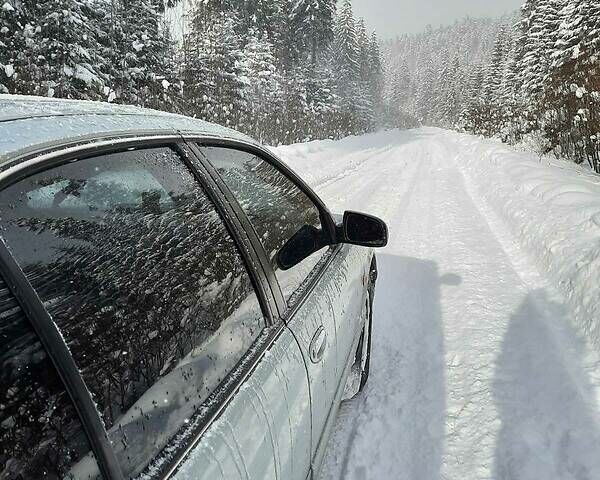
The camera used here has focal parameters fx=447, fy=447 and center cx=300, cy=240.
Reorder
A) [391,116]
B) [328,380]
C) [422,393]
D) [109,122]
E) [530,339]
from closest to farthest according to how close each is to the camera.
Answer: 1. [109,122]
2. [328,380]
3. [422,393]
4. [530,339]
5. [391,116]

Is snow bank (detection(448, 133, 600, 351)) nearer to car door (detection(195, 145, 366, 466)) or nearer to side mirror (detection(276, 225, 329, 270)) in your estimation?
car door (detection(195, 145, 366, 466))

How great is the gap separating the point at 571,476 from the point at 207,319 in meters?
2.32

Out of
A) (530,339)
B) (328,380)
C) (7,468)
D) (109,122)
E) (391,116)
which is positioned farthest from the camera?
(391,116)

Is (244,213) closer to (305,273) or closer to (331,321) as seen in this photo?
(305,273)

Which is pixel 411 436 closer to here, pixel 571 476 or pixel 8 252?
pixel 571 476

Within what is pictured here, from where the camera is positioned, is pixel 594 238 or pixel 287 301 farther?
pixel 594 238

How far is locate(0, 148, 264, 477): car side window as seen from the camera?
0.94 m

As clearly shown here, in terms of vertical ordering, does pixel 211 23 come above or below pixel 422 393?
above

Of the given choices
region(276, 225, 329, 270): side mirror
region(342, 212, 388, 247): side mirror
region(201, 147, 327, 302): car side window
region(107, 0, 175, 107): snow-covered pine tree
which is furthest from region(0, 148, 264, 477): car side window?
region(107, 0, 175, 107): snow-covered pine tree

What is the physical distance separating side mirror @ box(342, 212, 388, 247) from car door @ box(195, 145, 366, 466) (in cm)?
17

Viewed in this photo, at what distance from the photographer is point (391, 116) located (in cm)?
10556

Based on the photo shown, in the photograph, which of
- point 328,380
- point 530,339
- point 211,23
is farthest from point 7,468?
point 211,23

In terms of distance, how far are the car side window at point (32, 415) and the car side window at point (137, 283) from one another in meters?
0.07

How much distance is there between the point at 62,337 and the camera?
2.90 ft
